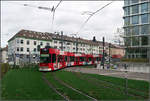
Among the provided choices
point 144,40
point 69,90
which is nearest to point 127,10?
point 144,40

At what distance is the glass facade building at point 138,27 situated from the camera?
1521 inches

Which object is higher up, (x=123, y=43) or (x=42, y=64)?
A: (x=123, y=43)

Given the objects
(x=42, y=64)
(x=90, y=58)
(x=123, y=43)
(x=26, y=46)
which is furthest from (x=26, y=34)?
(x=42, y=64)

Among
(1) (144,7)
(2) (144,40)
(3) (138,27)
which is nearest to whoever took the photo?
(2) (144,40)

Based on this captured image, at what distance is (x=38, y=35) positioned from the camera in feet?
228

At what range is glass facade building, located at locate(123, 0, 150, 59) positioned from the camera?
1521 inches

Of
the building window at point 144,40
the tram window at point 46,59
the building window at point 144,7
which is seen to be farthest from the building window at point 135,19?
the tram window at point 46,59

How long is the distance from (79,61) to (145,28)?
69.5 ft

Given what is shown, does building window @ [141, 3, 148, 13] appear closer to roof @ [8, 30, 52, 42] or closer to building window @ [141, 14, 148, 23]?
building window @ [141, 14, 148, 23]

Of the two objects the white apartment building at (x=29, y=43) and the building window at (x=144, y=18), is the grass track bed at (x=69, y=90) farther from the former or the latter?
the white apartment building at (x=29, y=43)

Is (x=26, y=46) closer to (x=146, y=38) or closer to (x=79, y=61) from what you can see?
(x=79, y=61)

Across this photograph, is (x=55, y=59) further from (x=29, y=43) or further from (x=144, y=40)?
(x=29, y=43)

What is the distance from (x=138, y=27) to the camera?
154 feet

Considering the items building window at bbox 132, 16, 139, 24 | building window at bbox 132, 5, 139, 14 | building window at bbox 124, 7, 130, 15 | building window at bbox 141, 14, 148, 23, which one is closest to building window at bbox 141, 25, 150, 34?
building window at bbox 141, 14, 148, 23
